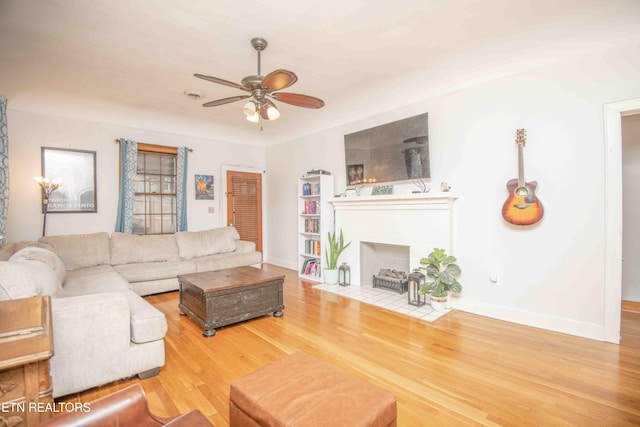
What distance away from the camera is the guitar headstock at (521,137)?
9.59 ft

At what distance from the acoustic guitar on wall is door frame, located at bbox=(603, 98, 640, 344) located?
49 cm

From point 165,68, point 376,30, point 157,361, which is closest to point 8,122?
point 165,68

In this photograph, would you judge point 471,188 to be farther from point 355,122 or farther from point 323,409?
point 323,409

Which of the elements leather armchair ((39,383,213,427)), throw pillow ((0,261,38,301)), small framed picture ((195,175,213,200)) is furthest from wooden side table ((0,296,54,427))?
small framed picture ((195,175,213,200))

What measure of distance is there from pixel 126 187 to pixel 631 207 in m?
6.92

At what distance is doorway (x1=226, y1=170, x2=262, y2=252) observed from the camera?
5965mm

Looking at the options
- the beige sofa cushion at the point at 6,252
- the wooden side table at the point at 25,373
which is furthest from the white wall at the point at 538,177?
the beige sofa cushion at the point at 6,252

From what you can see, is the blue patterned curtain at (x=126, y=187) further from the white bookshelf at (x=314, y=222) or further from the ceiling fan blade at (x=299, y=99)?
the ceiling fan blade at (x=299, y=99)

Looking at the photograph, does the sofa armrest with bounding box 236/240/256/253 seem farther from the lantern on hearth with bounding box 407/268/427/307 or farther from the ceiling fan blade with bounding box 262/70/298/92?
the ceiling fan blade with bounding box 262/70/298/92

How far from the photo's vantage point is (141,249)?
14.1 feet

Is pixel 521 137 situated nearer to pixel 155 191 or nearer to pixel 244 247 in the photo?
pixel 244 247

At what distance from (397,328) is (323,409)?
6.48 ft

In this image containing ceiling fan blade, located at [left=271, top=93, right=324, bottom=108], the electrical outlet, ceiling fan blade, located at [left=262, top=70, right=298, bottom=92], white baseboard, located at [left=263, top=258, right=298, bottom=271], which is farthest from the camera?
white baseboard, located at [left=263, top=258, right=298, bottom=271]

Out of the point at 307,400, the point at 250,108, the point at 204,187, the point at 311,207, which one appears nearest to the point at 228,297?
the point at 250,108
